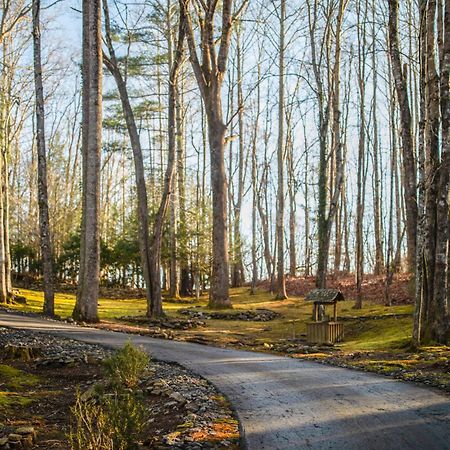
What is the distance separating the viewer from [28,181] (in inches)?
1775

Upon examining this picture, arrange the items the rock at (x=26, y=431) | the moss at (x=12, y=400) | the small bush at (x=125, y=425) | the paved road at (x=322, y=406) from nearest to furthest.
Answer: the small bush at (x=125, y=425) → the paved road at (x=322, y=406) → the rock at (x=26, y=431) → the moss at (x=12, y=400)

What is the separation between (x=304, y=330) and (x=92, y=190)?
361 inches

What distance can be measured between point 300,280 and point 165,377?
29442 mm

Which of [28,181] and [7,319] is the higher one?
[28,181]

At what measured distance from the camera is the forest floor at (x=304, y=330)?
10.2 metres

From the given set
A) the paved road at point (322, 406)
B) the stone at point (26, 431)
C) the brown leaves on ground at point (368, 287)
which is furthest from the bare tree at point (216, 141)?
the stone at point (26, 431)

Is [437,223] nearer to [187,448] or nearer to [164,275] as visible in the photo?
[187,448]

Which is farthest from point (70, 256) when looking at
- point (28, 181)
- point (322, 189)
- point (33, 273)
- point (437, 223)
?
point (437, 223)

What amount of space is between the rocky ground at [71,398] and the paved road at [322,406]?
323 mm

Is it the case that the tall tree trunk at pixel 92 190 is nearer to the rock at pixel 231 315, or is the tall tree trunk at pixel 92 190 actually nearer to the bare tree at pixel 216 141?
the rock at pixel 231 315

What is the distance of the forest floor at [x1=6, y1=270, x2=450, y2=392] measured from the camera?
1022 cm

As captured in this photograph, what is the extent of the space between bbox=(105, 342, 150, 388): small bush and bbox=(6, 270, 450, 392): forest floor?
422cm

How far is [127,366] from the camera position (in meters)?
8.11

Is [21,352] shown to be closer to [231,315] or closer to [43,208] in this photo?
[43,208]
